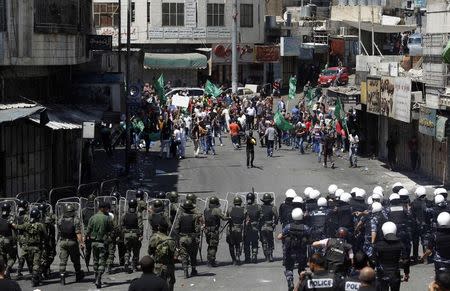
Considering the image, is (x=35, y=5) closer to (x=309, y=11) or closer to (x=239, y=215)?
(x=239, y=215)

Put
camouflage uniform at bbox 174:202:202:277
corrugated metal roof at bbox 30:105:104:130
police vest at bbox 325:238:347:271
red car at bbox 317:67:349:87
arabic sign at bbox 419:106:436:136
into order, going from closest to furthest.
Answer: police vest at bbox 325:238:347:271
camouflage uniform at bbox 174:202:202:277
corrugated metal roof at bbox 30:105:104:130
arabic sign at bbox 419:106:436:136
red car at bbox 317:67:349:87

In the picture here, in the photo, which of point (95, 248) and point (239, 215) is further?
point (239, 215)

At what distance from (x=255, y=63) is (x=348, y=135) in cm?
2996

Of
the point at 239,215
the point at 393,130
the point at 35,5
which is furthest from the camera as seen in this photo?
the point at 393,130

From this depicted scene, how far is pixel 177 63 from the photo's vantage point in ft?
223

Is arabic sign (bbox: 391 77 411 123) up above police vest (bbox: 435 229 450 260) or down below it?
above

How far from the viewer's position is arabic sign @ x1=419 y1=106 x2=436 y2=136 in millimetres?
34094

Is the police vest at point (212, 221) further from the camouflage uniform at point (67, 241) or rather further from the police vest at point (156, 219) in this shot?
the camouflage uniform at point (67, 241)

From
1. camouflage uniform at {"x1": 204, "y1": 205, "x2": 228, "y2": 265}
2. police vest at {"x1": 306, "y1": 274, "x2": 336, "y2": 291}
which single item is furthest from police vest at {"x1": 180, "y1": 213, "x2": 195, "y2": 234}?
police vest at {"x1": 306, "y1": 274, "x2": 336, "y2": 291}

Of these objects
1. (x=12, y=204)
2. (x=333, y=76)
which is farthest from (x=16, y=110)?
(x=333, y=76)

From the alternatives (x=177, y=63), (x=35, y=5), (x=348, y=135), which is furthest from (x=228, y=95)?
(x=35, y=5)

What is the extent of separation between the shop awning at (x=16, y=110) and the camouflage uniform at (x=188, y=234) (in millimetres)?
6952

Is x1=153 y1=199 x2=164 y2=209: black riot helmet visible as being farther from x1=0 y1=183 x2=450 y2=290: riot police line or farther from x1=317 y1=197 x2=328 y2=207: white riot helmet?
x1=317 y1=197 x2=328 y2=207: white riot helmet

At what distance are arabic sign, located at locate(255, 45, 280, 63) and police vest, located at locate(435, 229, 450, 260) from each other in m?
52.3
